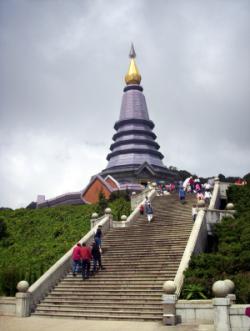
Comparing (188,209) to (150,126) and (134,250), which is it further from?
(150,126)

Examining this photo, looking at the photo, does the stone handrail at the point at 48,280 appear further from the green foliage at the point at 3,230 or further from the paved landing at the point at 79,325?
the green foliage at the point at 3,230

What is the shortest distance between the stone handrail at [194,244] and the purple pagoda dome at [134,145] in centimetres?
3231

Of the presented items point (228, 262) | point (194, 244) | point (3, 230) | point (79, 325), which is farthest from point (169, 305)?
point (3, 230)

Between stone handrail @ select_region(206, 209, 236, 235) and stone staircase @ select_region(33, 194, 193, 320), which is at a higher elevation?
stone handrail @ select_region(206, 209, 236, 235)

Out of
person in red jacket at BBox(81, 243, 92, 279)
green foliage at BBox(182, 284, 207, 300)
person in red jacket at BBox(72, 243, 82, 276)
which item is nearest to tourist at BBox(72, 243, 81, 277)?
person in red jacket at BBox(72, 243, 82, 276)

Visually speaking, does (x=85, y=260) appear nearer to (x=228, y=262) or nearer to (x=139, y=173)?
(x=228, y=262)

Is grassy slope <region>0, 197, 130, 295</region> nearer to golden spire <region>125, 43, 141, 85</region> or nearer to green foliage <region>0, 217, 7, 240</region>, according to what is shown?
green foliage <region>0, 217, 7, 240</region>

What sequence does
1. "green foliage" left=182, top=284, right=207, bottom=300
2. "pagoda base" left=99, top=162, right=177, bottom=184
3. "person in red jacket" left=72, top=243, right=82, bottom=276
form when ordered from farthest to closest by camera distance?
1. "pagoda base" left=99, top=162, right=177, bottom=184
2. "person in red jacket" left=72, top=243, right=82, bottom=276
3. "green foliage" left=182, top=284, right=207, bottom=300

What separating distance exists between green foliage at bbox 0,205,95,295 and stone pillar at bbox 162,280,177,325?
7170mm

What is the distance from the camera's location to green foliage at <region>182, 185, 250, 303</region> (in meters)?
13.4

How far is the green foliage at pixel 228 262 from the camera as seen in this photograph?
13398 millimetres

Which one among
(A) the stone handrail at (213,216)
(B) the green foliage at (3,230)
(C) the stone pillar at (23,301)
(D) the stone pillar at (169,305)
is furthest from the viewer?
(B) the green foliage at (3,230)

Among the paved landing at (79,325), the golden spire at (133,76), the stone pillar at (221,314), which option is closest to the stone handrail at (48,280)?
the paved landing at (79,325)

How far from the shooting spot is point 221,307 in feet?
36.6
